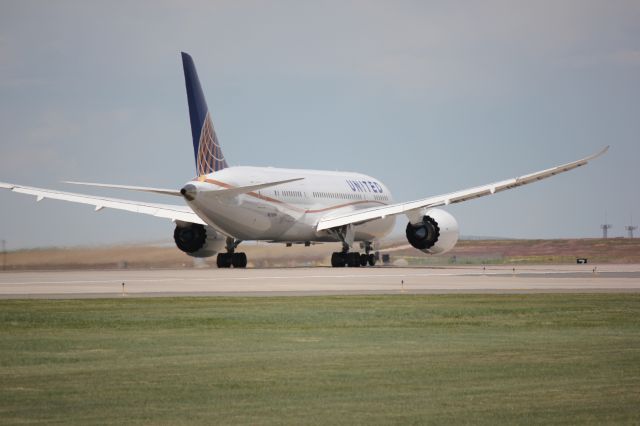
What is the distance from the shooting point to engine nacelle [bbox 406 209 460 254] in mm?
58094

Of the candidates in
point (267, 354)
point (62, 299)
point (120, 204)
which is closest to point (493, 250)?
point (120, 204)

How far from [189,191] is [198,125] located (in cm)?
548

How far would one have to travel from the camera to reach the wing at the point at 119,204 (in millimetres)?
55969

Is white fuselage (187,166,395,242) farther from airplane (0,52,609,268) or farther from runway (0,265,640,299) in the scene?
runway (0,265,640,299)

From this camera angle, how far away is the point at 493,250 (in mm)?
96625

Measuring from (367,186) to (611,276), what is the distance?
24.7 meters

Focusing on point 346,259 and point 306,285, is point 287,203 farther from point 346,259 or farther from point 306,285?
point 306,285

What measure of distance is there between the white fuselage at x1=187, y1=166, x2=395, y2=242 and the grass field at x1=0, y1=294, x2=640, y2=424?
25790 millimetres

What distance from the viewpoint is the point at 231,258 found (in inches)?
2354

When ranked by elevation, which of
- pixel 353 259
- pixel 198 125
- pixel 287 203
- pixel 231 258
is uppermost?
pixel 198 125

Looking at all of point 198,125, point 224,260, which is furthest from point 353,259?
point 198,125

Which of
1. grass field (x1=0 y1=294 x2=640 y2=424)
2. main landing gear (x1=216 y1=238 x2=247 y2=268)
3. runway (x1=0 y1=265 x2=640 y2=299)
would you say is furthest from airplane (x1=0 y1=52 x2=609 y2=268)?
A: grass field (x1=0 y1=294 x2=640 y2=424)

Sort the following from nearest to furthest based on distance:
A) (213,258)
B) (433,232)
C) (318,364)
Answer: (318,364)
(433,232)
(213,258)

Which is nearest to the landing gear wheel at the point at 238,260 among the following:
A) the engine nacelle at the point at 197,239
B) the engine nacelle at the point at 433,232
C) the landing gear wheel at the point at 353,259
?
the engine nacelle at the point at 197,239
